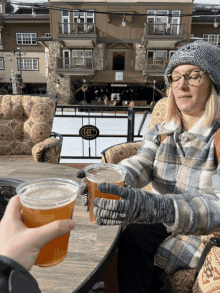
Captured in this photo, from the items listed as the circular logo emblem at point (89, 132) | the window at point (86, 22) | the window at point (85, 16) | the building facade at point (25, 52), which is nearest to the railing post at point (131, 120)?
the circular logo emblem at point (89, 132)

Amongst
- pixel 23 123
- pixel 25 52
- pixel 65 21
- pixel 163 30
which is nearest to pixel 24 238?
pixel 23 123

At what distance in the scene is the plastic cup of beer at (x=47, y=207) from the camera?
59cm

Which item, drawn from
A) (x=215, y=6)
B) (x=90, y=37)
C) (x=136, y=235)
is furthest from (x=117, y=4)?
(x=136, y=235)

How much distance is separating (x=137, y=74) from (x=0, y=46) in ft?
51.9

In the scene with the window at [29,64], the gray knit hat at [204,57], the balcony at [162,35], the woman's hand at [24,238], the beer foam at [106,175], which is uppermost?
the balcony at [162,35]

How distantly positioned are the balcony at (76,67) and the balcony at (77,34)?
1.44 m

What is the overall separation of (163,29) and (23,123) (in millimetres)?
18223

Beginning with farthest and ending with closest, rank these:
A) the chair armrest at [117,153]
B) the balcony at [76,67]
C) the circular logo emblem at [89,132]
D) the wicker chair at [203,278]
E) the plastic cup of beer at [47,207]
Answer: the balcony at [76,67] → the circular logo emblem at [89,132] → the chair armrest at [117,153] → the wicker chair at [203,278] → the plastic cup of beer at [47,207]

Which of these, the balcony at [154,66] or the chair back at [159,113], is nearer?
the chair back at [159,113]

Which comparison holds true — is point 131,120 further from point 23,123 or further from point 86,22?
point 86,22

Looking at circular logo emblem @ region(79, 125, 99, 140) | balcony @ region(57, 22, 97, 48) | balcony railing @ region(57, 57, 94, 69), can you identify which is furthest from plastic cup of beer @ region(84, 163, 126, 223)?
balcony @ region(57, 22, 97, 48)

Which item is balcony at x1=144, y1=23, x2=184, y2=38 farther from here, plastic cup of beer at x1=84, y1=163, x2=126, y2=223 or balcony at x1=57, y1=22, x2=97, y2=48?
plastic cup of beer at x1=84, y1=163, x2=126, y2=223

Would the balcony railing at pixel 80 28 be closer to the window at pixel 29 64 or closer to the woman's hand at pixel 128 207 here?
the window at pixel 29 64

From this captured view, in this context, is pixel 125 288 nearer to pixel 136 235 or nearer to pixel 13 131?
pixel 136 235
